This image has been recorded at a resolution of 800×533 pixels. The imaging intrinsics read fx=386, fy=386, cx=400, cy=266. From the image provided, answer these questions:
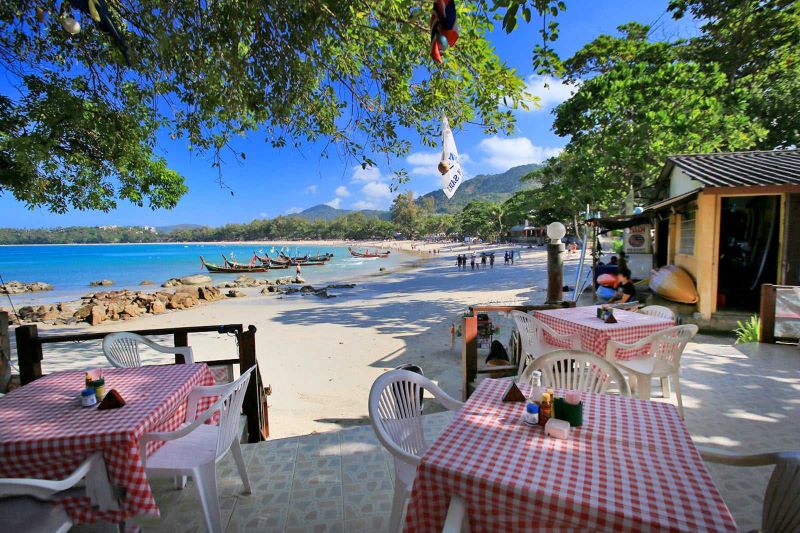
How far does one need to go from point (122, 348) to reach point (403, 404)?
10.3 ft

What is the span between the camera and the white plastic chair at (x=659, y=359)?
11.9ft

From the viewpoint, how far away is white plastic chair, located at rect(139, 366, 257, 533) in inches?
85.9

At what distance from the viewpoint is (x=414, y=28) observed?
3811mm

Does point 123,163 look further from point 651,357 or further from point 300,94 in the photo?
point 651,357

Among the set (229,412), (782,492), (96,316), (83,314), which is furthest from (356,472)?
(83,314)

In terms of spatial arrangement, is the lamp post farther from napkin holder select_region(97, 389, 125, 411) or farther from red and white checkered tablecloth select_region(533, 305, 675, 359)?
napkin holder select_region(97, 389, 125, 411)

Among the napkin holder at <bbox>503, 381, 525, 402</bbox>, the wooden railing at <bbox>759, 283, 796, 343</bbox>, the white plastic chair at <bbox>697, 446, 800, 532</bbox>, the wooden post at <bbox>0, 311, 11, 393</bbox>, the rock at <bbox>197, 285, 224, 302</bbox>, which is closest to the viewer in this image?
the white plastic chair at <bbox>697, 446, 800, 532</bbox>

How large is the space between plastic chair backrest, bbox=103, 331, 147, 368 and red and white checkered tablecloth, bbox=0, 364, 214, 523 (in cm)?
115

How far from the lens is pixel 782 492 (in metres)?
1.54

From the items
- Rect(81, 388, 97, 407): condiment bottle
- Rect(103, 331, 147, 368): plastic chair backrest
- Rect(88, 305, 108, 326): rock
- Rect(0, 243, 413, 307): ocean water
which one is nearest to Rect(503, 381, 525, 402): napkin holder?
Rect(81, 388, 97, 407): condiment bottle

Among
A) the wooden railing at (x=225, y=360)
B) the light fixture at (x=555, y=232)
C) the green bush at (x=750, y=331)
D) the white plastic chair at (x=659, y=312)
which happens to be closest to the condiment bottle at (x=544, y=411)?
the wooden railing at (x=225, y=360)

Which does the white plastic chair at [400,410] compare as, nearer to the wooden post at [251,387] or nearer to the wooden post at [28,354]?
the wooden post at [251,387]

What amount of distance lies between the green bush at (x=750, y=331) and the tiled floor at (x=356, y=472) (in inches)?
76.0

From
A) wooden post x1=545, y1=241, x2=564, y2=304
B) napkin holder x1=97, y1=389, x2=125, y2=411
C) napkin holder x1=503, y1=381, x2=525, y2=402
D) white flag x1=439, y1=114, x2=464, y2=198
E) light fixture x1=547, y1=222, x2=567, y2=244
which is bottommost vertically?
napkin holder x1=97, y1=389, x2=125, y2=411
